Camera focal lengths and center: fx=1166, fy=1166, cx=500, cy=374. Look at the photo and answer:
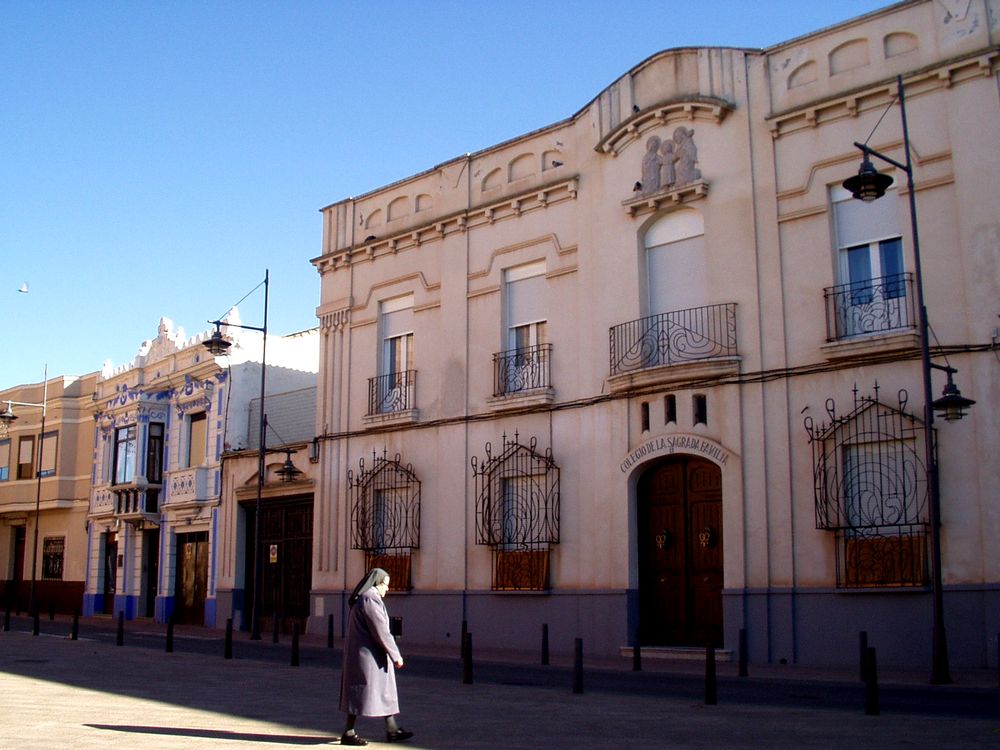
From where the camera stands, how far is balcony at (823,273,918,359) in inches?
720

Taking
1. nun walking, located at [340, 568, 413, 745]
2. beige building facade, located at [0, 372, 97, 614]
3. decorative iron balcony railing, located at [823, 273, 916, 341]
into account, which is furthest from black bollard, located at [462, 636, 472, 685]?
beige building facade, located at [0, 372, 97, 614]

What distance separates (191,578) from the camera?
3375 centimetres

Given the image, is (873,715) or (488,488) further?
(488,488)

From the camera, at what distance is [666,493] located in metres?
21.4

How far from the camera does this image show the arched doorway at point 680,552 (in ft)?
67.5

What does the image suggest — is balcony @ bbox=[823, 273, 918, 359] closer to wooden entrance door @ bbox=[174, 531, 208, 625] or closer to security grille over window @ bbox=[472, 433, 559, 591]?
security grille over window @ bbox=[472, 433, 559, 591]

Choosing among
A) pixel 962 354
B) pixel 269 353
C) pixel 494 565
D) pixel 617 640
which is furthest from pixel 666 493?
pixel 269 353

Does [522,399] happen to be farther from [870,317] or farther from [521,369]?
[870,317]

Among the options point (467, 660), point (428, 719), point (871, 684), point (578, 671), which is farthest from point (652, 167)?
point (428, 719)

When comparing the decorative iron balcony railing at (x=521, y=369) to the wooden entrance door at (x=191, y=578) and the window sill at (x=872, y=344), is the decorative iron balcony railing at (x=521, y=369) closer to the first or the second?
the window sill at (x=872, y=344)

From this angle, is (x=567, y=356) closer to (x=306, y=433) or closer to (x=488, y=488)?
(x=488, y=488)

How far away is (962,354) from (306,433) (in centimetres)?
1842

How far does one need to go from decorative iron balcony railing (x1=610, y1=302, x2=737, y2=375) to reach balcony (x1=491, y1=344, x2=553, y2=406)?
185 centimetres

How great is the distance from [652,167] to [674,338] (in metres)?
3.35
